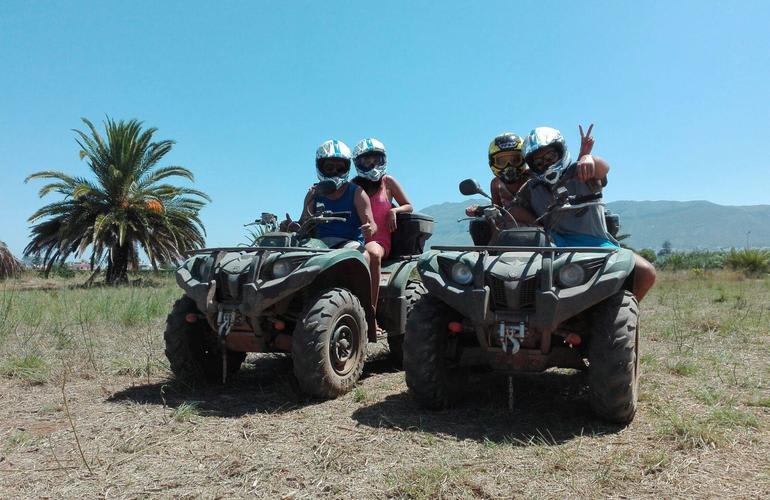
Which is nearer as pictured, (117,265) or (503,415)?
(503,415)

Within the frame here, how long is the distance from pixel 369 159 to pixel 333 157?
17.7 inches

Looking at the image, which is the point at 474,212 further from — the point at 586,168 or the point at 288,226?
the point at 288,226

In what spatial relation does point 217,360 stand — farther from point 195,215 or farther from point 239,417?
point 195,215

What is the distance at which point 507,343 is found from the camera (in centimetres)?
363

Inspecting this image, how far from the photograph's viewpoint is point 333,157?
5.60 meters

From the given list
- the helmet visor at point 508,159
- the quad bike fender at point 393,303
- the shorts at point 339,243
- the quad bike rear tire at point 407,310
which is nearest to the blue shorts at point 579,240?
the helmet visor at point 508,159

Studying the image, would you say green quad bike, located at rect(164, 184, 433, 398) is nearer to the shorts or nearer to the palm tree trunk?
the shorts

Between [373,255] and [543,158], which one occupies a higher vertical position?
[543,158]

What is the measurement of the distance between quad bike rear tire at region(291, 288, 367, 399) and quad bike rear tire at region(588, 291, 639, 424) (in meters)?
1.74

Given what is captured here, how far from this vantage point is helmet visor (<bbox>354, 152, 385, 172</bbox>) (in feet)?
19.4

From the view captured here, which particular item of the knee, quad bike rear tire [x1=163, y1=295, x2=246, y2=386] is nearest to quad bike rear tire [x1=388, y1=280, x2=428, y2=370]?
Result: the knee

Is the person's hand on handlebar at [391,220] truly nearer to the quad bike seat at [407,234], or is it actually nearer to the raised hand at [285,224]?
the quad bike seat at [407,234]

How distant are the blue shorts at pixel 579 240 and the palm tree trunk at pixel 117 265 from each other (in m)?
16.1

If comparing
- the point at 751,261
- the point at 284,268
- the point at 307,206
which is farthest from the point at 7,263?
the point at 751,261
